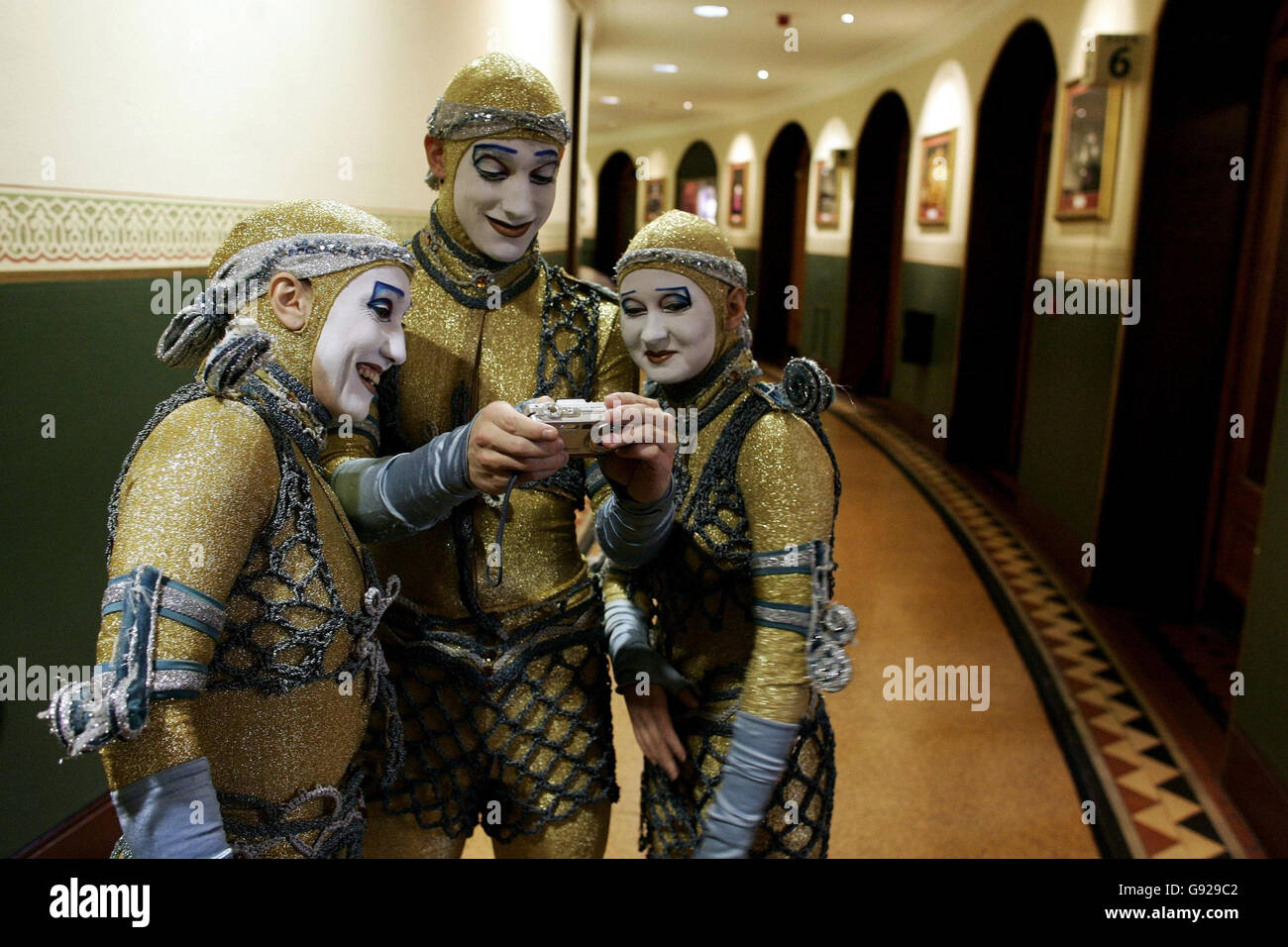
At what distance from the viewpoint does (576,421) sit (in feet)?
4.15

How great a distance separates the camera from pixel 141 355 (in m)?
2.27

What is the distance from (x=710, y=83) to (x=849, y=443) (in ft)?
16.3

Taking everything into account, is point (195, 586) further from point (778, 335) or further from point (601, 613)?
point (778, 335)

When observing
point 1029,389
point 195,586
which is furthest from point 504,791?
point 1029,389

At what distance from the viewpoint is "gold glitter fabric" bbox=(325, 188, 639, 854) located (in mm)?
1586

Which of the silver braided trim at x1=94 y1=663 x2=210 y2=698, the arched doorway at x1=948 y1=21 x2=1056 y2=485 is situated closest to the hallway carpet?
the silver braided trim at x1=94 y1=663 x2=210 y2=698

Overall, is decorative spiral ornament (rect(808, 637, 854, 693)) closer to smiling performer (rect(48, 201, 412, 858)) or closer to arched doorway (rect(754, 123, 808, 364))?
smiling performer (rect(48, 201, 412, 858))

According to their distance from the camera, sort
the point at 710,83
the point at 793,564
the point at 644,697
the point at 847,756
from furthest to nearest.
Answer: the point at 710,83 → the point at 847,756 → the point at 644,697 → the point at 793,564

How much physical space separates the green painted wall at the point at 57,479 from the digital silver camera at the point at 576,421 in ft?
3.94

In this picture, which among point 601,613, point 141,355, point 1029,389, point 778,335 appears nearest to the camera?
point 601,613

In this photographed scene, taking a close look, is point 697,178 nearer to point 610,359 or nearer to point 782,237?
point 782,237

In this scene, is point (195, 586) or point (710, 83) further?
point (710, 83)

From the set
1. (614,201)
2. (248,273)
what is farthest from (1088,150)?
(614,201)

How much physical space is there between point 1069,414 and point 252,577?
16.9 feet
